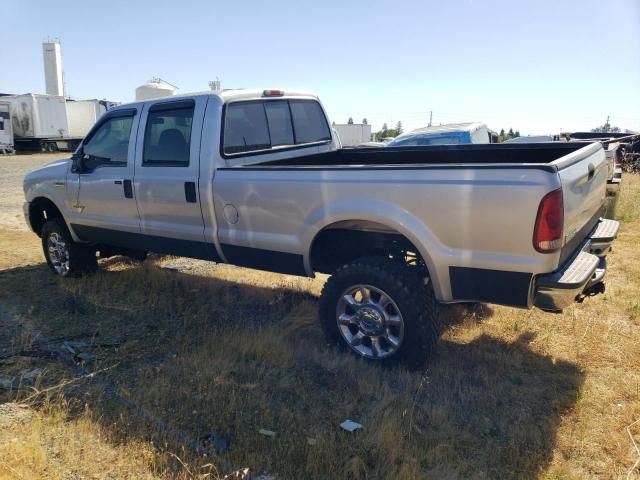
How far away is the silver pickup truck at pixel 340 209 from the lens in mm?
3109

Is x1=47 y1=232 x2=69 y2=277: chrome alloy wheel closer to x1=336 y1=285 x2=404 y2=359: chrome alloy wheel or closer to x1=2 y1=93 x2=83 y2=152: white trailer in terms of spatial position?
x1=336 y1=285 x2=404 y2=359: chrome alloy wheel

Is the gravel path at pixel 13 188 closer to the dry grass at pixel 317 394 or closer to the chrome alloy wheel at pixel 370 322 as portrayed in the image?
the dry grass at pixel 317 394

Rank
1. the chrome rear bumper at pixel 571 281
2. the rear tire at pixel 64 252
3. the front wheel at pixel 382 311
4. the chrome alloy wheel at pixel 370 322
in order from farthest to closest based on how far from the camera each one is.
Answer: the rear tire at pixel 64 252, the chrome alloy wheel at pixel 370 322, the front wheel at pixel 382 311, the chrome rear bumper at pixel 571 281

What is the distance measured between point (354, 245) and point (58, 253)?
13.3 ft

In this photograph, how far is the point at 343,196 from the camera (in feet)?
11.9

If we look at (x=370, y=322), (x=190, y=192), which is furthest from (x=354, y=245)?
(x=190, y=192)

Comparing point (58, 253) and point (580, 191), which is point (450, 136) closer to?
point (580, 191)

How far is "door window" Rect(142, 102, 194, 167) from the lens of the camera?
15.4 ft

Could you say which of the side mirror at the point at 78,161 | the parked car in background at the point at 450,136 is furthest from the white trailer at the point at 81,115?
the side mirror at the point at 78,161

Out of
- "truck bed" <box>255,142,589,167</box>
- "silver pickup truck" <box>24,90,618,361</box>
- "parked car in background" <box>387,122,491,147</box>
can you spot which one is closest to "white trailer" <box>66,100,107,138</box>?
"parked car in background" <box>387,122,491,147</box>

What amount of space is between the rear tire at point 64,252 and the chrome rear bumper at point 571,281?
16.6 feet

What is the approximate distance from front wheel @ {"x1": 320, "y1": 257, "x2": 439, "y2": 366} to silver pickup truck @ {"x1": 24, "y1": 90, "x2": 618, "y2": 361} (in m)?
0.01

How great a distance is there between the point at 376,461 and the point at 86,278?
15.0 feet

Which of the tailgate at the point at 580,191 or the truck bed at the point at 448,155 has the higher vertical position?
the truck bed at the point at 448,155
